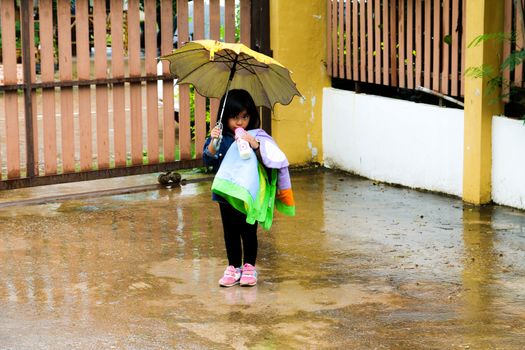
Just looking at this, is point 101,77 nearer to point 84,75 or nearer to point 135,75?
point 84,75

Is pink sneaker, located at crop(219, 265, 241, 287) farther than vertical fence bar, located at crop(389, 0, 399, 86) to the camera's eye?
No

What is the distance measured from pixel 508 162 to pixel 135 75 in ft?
11.1

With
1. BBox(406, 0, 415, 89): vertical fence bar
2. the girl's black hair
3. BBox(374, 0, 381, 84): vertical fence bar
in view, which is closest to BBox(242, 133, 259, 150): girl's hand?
the girl's black hair

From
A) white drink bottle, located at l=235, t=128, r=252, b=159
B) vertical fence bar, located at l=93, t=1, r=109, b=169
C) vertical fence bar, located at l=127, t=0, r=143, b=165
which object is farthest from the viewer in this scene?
vertical fence bar, located at l=127, t=0, r=143, b=165

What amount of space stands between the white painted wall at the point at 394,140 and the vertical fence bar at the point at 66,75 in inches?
103

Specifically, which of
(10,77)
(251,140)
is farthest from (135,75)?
(251,140)

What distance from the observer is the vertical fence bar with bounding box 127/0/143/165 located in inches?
368

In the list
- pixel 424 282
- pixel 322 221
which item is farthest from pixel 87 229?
pixel 424 282

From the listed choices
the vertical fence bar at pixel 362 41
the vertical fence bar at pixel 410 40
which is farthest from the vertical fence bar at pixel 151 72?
the vertical fence bar at pixel 410 40

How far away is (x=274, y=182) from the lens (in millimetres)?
6445

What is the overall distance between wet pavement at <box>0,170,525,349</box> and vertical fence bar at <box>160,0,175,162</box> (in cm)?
51

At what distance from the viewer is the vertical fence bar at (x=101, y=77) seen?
912 centimetres

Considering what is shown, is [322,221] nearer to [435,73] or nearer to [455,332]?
[435,73]

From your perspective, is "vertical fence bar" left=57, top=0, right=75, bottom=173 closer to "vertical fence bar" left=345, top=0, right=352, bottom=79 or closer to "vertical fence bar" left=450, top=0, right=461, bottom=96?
"vertical fence bar" left=345, top=0, right=352, bottom=79
